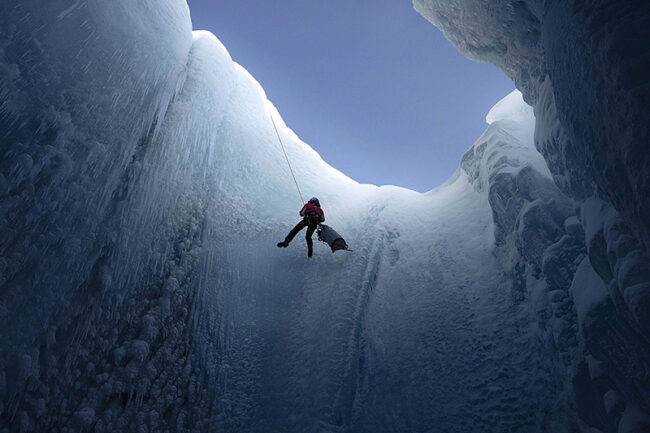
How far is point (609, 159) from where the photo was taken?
8.27ft

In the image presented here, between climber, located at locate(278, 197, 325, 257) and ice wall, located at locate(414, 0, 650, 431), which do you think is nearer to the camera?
ice wall, located at locate(414, 0, 650, 431)

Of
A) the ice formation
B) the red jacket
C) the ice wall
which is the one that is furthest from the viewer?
the red jacket

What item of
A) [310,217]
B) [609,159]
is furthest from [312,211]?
[609,159]

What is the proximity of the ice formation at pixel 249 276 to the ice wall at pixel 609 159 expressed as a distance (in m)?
0.03

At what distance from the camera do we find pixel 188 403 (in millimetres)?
3576

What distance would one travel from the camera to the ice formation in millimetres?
2775

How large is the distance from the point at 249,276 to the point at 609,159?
4.75 meters

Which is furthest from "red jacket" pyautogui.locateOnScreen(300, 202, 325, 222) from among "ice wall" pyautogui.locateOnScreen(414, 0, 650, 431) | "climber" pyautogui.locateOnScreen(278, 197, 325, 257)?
"ice wall" pyautogui.locateOnScreen(414, 0, 650, 431)

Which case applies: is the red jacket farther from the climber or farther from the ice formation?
the ice formation

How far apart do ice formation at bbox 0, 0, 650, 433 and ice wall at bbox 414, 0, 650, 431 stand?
27 mm

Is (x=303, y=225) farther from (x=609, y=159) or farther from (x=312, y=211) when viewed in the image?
(x=609, y=159)

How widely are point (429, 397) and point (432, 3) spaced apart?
267 inches

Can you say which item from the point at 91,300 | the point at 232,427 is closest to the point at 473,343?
the point at 232,427

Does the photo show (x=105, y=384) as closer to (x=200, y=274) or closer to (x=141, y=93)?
(x=200, y=274)
